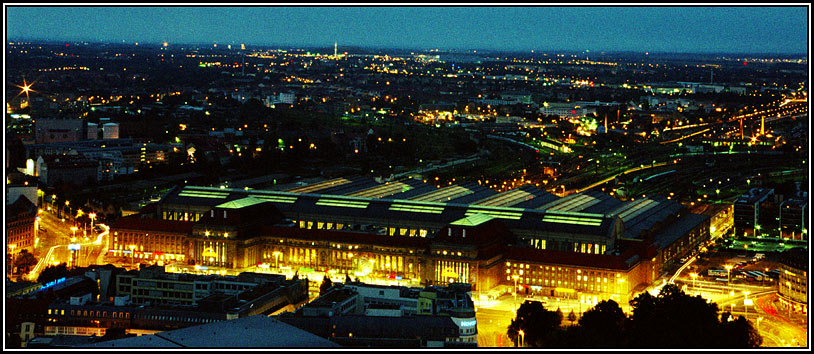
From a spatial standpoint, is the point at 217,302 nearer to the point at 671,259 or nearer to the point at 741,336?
the point at 741,336

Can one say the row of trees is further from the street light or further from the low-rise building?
the street light

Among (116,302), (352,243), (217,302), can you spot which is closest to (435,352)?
(217,302)

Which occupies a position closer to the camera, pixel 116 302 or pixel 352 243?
pixel 116 302

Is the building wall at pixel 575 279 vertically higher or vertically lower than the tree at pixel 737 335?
lower

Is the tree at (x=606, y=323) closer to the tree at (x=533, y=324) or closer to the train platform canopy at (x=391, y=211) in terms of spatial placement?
the tree at (x=533, y=324)

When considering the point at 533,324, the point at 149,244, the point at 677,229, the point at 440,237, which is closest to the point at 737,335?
the point at 533,324

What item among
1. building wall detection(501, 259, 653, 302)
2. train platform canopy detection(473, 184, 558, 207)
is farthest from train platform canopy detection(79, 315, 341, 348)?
train platform canopy detection(473, 184, 558, 207)

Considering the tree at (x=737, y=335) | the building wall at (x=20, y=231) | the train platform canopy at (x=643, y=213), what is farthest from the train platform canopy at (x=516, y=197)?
the tree at (x=737, y=335)

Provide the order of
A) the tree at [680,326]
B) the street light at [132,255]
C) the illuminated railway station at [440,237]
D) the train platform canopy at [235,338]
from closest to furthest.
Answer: the train platform canopy at [235,338] < the tree at [680,326] < the illuminated railway station at [440,237] < the street light at [132,255]

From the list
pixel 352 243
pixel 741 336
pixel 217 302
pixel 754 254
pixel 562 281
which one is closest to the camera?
pixel 741 336
